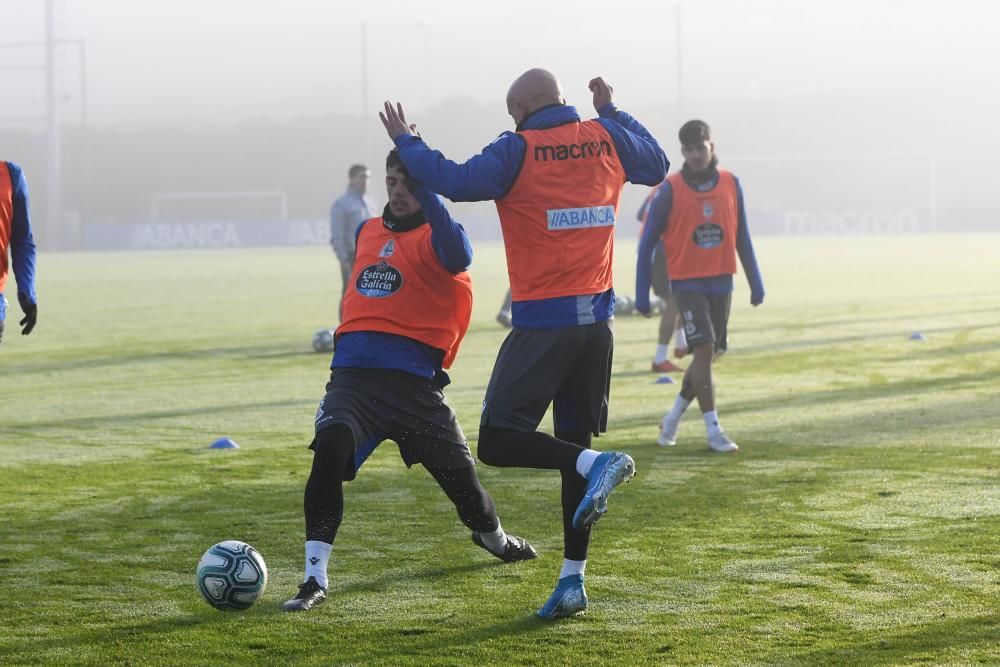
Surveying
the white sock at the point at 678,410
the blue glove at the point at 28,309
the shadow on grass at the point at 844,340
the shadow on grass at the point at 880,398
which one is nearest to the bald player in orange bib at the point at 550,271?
the blue glove at the point at 28,309

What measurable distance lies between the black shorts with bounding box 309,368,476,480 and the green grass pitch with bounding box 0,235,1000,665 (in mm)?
514

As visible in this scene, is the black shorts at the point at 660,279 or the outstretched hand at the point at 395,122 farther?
the black shorts at the point at 660,279

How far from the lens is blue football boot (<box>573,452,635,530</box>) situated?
4.82 m

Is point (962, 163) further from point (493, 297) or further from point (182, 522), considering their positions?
point (182, 522)

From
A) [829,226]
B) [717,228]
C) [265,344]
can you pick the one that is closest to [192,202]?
[829,226]

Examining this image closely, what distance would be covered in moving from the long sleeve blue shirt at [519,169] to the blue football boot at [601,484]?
1.87 feet

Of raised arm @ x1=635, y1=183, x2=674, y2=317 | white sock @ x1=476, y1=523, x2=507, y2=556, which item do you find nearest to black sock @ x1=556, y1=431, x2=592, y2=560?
white sock @ x1=476, y1=523, x2=507, y2=556

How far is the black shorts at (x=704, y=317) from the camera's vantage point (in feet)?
29.6

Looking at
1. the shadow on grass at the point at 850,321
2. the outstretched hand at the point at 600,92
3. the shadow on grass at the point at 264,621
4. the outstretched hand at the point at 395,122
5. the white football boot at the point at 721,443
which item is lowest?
the shadow on grass at the point at 264,621

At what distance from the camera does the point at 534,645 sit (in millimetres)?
4812

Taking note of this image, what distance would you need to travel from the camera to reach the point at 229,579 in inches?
208

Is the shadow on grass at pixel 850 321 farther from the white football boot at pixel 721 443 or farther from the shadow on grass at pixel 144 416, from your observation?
the white football boot at pixel 721 443

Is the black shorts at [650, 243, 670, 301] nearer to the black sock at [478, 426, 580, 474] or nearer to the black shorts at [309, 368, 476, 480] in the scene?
the black shorts at [309, 368, 476, 480]

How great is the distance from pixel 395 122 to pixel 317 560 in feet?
5.22
